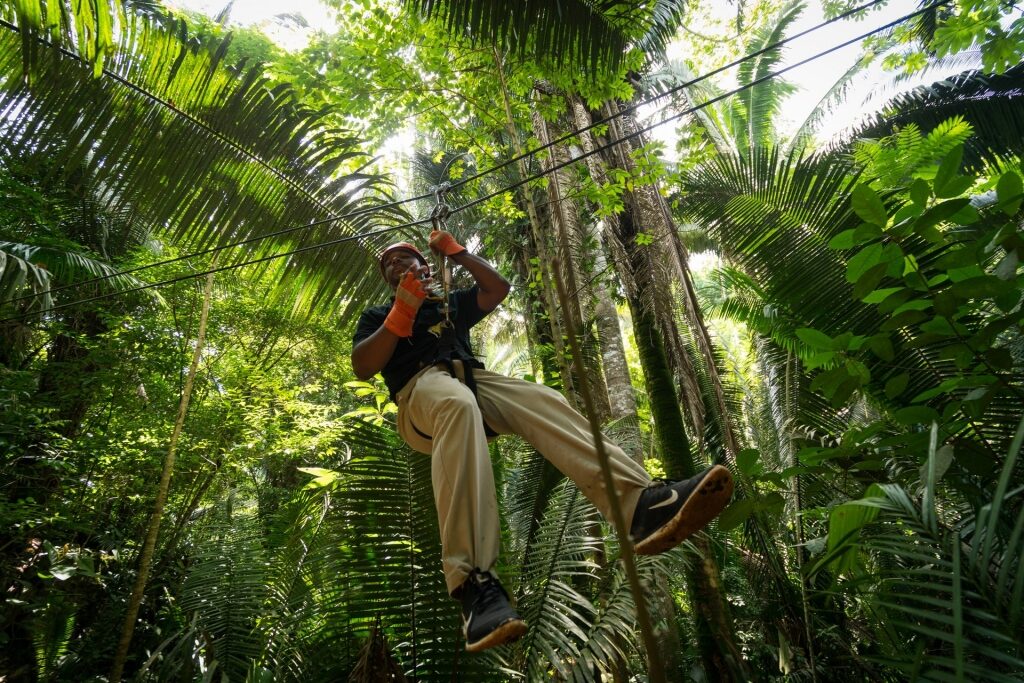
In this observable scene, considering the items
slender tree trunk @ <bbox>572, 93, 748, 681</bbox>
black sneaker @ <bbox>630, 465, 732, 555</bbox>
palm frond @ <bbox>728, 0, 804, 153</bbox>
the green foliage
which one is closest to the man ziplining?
black sneaker @ <bbox>630, 465, 732, 555</bbox>

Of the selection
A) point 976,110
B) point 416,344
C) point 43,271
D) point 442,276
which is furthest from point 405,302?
point 976,110

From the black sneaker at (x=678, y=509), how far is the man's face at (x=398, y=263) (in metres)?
1.61

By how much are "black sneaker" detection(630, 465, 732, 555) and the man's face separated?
5.28 ft

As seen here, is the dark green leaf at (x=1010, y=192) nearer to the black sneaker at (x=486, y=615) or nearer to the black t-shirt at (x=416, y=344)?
the black sneaker at (x=486, y=615)

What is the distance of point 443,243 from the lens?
101 inches

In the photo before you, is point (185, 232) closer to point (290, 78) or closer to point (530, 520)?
point (290, 78)

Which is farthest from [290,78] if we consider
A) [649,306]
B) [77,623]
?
[77,623]

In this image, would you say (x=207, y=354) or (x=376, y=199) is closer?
(x=376, y=199)

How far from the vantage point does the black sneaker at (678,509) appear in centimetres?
185

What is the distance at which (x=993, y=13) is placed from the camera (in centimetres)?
366

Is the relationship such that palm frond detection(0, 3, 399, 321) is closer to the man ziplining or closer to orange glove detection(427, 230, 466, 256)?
the man ziplining

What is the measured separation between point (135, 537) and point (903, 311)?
25.6 ft

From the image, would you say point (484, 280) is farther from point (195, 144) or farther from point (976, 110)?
point (976, 110)

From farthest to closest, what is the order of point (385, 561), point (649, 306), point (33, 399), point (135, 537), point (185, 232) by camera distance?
point (135, 537)
point (33, 399)
point (649, 306)
point (185, 232)
point (385, 561)
